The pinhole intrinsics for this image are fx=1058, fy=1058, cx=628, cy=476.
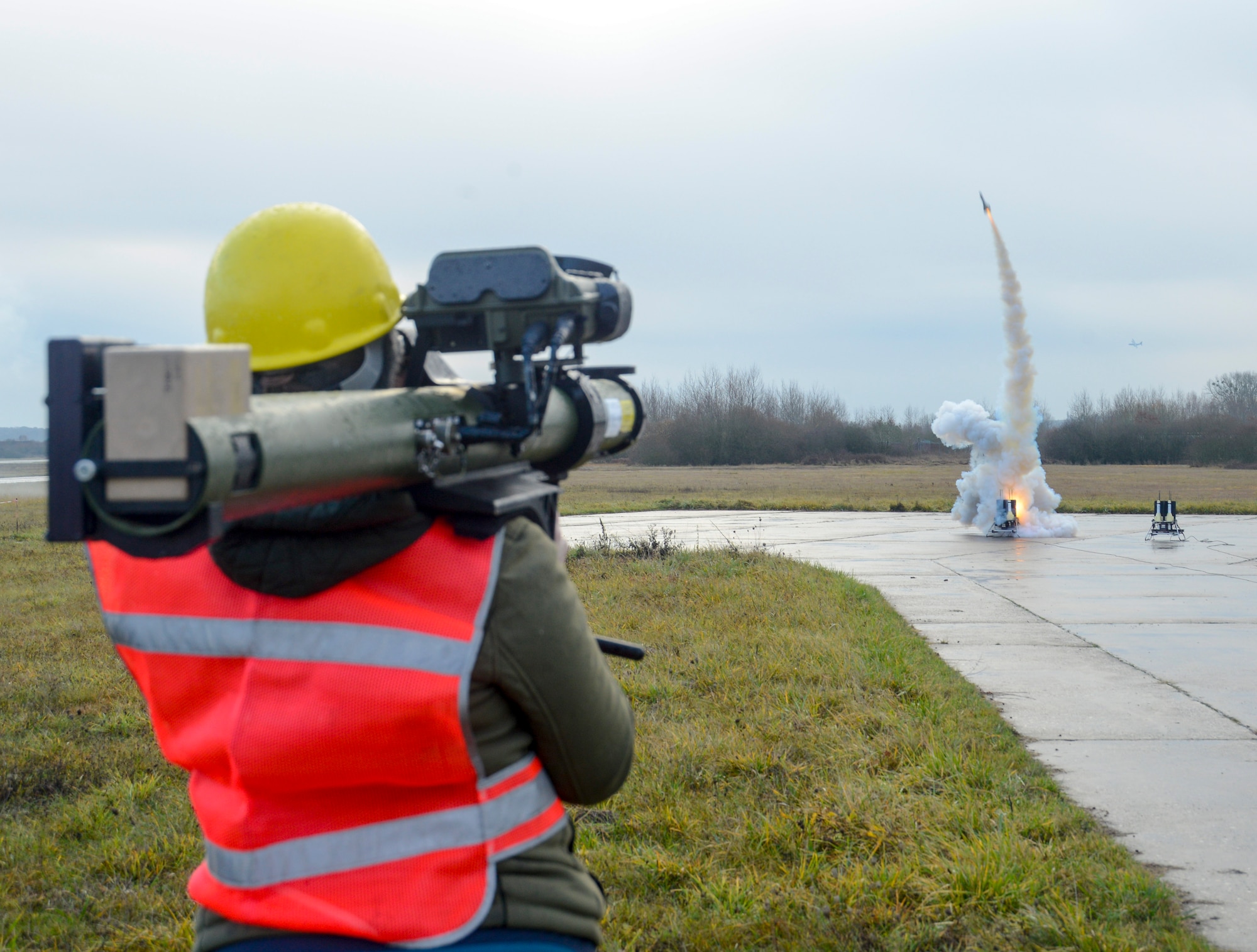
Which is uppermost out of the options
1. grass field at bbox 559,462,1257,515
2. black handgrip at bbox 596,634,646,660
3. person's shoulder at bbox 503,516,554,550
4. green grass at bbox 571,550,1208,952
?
person's shoulder at bbox 503,516,554,550

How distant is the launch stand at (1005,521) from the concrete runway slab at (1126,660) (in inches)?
29.7

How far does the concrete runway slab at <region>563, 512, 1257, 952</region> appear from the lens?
447cm

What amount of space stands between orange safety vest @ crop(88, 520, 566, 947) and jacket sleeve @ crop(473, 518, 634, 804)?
0.03 metres

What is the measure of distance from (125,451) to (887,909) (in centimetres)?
331

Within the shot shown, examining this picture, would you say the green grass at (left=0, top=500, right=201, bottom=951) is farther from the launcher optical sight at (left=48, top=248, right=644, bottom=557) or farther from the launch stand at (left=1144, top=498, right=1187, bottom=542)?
the launch stand at (left=1144, top=498, right=1187, bottom=542)

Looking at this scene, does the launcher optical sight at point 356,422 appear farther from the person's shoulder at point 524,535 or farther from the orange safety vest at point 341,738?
the orange safety vest at point 341,738

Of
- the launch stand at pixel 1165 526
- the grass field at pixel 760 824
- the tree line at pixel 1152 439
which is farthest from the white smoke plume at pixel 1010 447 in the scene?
the tree line at pixel 1152 439

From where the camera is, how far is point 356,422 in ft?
3.96

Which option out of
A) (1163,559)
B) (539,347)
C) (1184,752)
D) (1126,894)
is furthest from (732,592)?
(539,347)

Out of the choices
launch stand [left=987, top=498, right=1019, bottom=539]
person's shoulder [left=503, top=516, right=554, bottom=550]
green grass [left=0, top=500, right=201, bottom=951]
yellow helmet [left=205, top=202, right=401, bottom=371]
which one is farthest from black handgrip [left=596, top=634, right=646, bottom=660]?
launch stand [left=987, top=498, right=1019, bottom=539]

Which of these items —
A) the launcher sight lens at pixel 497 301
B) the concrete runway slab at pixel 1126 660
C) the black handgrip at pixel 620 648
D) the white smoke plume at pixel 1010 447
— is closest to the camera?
the launcher sight lens at pixel 497 301

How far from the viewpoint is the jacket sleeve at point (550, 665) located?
1.46m

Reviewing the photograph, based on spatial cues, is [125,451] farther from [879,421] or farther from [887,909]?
[879,421]

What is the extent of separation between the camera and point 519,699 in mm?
1509
